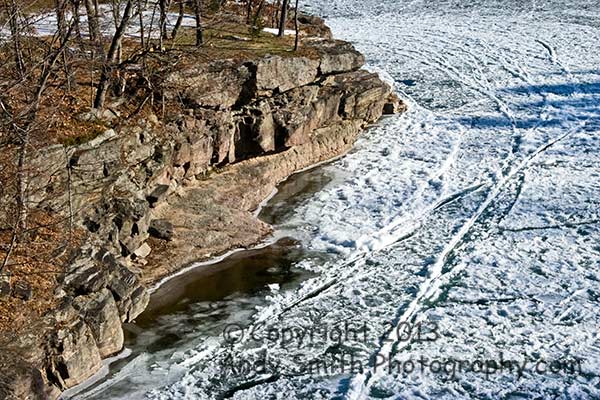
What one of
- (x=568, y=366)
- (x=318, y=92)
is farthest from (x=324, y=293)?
(x=318, y=92)

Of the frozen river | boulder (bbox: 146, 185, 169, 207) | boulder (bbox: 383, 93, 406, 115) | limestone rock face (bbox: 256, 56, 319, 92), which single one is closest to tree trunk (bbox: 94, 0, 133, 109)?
boulder (bbox: 146, 185, 169, 207)

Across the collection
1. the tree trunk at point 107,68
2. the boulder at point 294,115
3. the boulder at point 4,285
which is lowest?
the boulder at point 4,285

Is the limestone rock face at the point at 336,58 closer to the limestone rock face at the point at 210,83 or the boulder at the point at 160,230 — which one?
the limestone rock face at the point at 210,83

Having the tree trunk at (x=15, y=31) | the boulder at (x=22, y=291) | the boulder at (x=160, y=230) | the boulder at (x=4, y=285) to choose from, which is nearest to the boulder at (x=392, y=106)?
the boulder at (x=160, y=230)

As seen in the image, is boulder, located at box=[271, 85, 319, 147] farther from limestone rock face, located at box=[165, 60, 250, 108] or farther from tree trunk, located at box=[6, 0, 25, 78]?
tree trunk, located at box=[6, 0, 25, 78]

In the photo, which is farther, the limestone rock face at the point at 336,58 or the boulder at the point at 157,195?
the limestone rock face at the point at 336,58

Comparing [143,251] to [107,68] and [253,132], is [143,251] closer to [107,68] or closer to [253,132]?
[107,68]

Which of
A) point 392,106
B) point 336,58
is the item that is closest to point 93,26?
point 336,58
